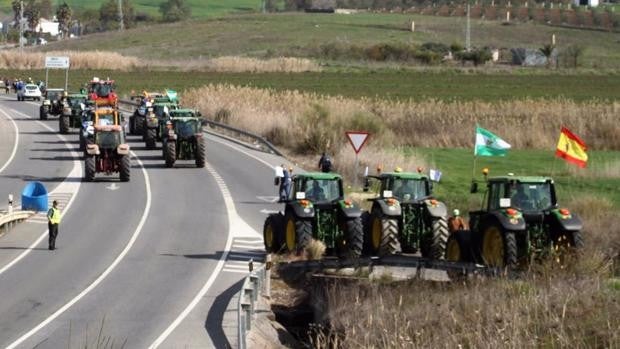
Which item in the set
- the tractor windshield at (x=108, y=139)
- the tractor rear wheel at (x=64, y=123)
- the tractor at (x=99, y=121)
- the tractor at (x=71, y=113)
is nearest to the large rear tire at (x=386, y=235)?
the tractor windshield at (x=108, y=139)

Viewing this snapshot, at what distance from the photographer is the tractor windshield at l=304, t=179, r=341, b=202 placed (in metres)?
30.6

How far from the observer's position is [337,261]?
27.6m

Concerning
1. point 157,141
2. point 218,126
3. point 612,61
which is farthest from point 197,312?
point 612,61

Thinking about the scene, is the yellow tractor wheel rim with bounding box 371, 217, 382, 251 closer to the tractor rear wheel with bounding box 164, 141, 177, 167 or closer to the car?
the tractor rear wheel with bounding box 164, 141, 177, 167

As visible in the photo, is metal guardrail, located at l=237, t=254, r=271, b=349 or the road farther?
the road

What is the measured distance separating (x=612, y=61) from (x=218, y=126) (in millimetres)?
85953

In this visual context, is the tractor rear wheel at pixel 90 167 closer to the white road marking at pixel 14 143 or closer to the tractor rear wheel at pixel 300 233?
the white road marking at pixel 14 143

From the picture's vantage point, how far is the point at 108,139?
156 feet

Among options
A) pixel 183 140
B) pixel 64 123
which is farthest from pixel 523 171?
pixel 64 123

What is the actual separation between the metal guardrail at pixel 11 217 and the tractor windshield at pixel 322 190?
9.51m

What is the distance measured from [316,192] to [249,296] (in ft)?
24.6

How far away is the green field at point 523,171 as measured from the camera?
39969 millimetres

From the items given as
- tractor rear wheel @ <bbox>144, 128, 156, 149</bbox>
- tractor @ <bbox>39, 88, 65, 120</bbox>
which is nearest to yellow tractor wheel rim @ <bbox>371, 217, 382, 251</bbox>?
tractor rear wheel @ <bbox>144, 128, 156, 149</bbox>

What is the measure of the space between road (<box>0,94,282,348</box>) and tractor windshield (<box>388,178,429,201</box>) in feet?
12.7
